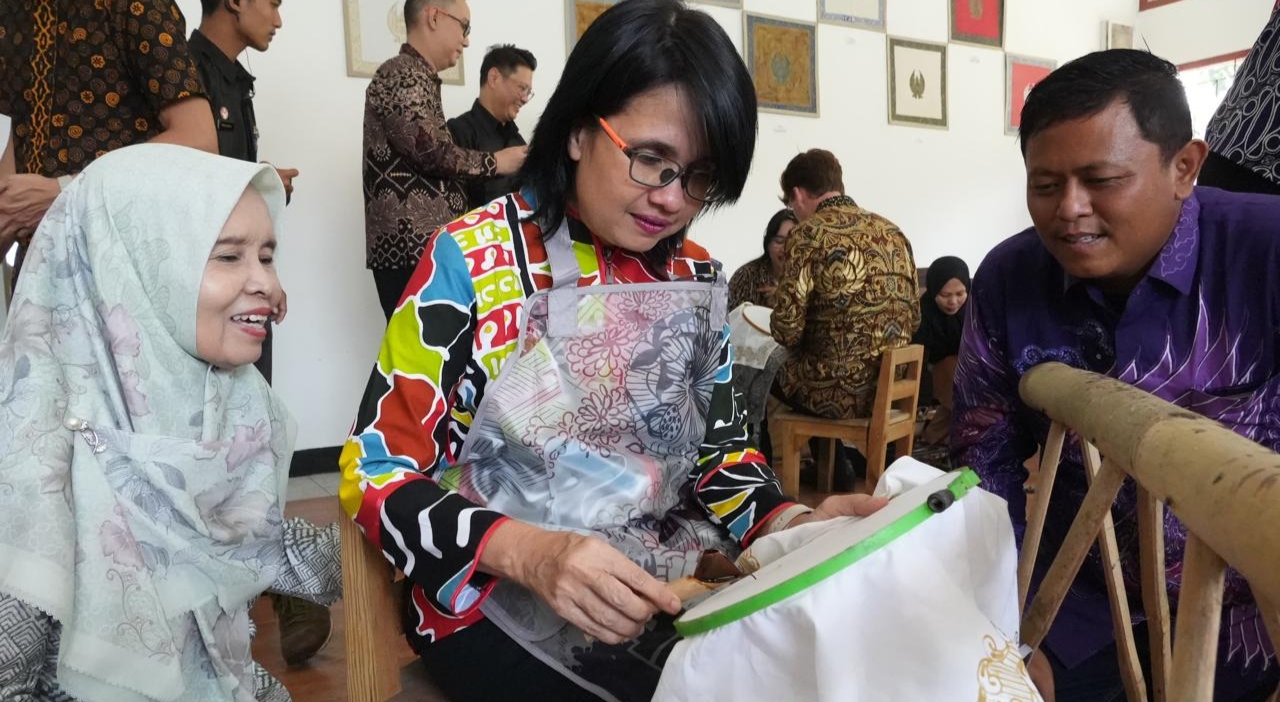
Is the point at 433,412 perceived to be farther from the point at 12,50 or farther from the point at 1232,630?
the point at 12,50

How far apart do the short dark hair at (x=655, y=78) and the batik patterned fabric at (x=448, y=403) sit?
8 centimetres

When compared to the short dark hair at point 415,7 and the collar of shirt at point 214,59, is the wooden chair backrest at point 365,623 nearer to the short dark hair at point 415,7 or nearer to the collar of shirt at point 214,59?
the collar of shirt at point 214,59

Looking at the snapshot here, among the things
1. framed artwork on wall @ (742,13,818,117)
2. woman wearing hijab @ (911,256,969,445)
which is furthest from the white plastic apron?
framed artwork on wall @ (742,13,818,117)

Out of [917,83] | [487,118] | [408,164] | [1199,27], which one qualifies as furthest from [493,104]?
[1199,27]

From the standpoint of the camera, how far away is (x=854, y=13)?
5.75 m

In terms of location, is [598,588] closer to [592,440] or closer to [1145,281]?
[592,440]

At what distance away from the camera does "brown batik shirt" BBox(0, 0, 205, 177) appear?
1685mm

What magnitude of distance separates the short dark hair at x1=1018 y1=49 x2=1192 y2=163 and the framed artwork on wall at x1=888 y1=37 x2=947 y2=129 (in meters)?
5.23

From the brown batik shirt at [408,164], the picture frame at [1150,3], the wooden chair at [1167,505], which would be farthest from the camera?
the picture frame at [1150,3]

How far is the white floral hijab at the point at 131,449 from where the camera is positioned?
105 centimetres

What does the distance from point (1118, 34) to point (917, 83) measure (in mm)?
2287

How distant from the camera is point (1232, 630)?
3.33ft

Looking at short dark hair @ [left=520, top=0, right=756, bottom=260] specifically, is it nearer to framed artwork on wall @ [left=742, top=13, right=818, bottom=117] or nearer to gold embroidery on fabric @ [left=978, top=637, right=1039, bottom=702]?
gold embroidery on fabric @ [left=978, top=637, right=1039, bottom=702]

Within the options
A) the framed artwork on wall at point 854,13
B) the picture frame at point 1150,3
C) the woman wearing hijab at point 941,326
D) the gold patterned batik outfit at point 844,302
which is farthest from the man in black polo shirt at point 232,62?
the picture frame at point 1150,3
